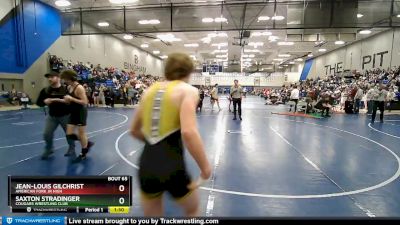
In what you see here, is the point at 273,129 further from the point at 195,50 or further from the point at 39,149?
the point at 195,50

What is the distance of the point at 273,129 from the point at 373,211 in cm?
678

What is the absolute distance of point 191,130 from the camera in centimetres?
179

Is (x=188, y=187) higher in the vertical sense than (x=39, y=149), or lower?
higher

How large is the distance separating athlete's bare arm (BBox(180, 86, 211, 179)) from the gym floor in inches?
74.3

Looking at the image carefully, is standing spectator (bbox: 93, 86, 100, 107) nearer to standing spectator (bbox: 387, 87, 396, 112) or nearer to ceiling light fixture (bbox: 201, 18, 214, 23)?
ceiling light fixture (bbox: 201, 18, 214, 23)

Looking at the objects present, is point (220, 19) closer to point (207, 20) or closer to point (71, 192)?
point (207, 20)

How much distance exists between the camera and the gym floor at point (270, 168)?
145 inches

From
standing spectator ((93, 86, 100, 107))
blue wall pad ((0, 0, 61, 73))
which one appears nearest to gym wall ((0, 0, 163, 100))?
blue wall pad ((0, 0, 61, 73))

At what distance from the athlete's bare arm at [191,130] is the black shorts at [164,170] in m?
0.17

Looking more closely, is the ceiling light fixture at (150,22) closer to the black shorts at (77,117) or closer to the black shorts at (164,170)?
the black shorts at (77,117)

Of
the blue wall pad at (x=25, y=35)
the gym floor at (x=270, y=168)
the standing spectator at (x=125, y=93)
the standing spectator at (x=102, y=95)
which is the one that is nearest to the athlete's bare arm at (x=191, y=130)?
the gym floor at (x=270, y=168)

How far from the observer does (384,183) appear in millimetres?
4641

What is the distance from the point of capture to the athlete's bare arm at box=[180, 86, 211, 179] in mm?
1789

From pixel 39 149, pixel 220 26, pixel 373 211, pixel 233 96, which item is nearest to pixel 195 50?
pixel 220 26
